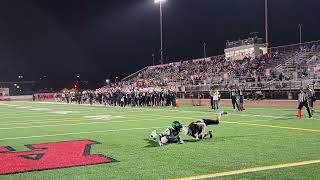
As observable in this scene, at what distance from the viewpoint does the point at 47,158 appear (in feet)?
30.5

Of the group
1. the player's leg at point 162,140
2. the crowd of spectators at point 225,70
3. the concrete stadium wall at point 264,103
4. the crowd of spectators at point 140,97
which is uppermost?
the crowd of spectators at point 225,70

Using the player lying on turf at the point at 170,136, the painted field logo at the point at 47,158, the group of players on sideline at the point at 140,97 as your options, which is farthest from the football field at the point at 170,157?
the group of players on sideline at the point at 140,97

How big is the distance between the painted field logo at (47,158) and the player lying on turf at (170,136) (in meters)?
1.54

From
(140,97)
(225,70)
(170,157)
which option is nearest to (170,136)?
(170,157)

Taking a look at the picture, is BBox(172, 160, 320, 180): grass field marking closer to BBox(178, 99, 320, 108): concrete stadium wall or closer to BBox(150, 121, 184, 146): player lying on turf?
BBox(150, 121, 184, 146): player lying on turf

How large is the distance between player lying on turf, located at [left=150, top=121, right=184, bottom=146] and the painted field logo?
1535mm

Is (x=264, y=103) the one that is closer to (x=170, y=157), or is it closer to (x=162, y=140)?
(x=162, y=140)

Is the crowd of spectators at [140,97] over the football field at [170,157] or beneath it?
over

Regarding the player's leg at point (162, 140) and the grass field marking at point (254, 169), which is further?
the player's leg at point (162, 140)

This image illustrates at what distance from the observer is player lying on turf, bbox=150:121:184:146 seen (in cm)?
1083

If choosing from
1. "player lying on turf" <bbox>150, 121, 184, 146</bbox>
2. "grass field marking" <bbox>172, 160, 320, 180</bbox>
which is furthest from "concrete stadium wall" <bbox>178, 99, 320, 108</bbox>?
"grass field marking" <bbox>172, 160, 320, 180</bbox>

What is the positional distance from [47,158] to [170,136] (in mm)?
3030

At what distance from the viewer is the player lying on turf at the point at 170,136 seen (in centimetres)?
1083

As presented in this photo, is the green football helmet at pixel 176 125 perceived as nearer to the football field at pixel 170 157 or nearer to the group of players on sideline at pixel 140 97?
the football field at pixel 170 157
